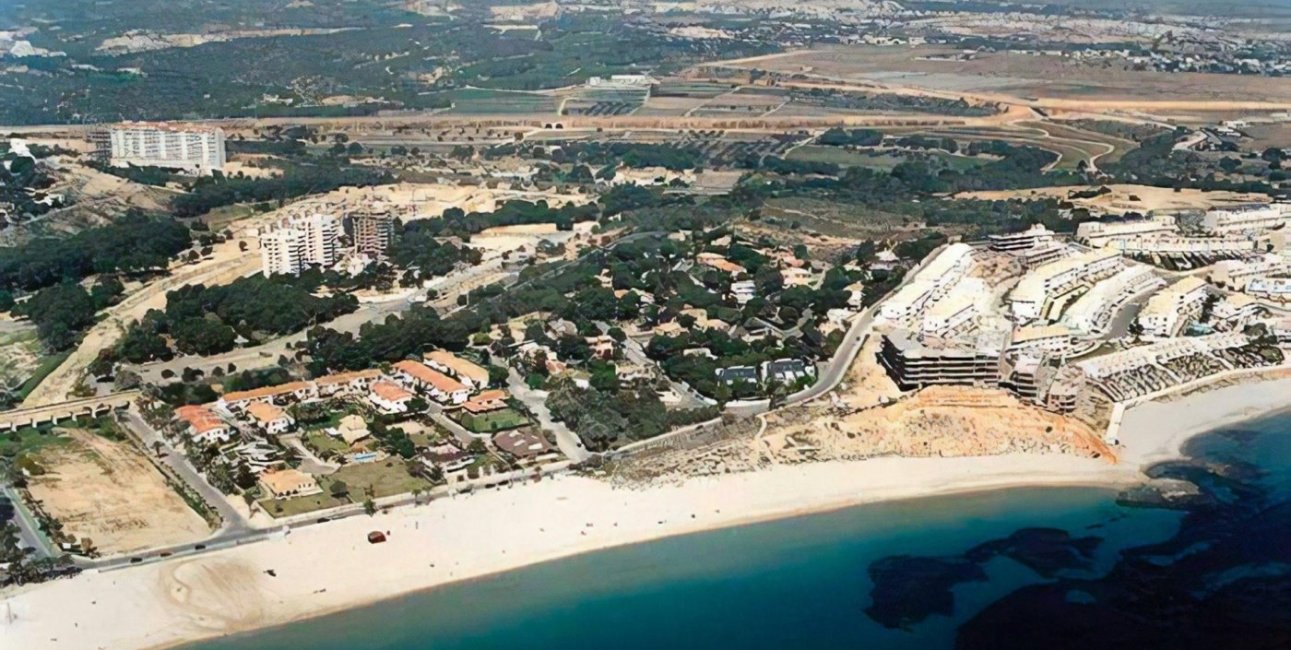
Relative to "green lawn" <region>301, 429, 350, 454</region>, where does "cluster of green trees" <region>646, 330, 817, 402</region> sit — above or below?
above

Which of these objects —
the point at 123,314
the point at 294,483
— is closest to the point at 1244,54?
the point at 123,314

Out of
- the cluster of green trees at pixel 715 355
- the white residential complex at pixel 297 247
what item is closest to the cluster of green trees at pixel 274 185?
the white residential complex at pixel 297 247

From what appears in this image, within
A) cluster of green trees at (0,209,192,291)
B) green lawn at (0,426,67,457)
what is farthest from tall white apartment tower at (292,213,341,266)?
green lawn at (0,426,67,457)

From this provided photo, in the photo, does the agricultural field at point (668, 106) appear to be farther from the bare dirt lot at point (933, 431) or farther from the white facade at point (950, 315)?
the bare dirt lot at point (933, 431)

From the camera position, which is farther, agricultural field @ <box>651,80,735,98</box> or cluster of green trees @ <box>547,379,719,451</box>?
agricultural field @ <box>651,80,735,98</box>

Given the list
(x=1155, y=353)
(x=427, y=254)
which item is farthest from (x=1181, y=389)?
(x=427, y=254)

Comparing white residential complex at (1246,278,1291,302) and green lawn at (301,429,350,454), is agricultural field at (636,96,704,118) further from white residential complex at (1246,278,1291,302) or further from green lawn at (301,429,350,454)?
green lawn at (301,429,350,454)
